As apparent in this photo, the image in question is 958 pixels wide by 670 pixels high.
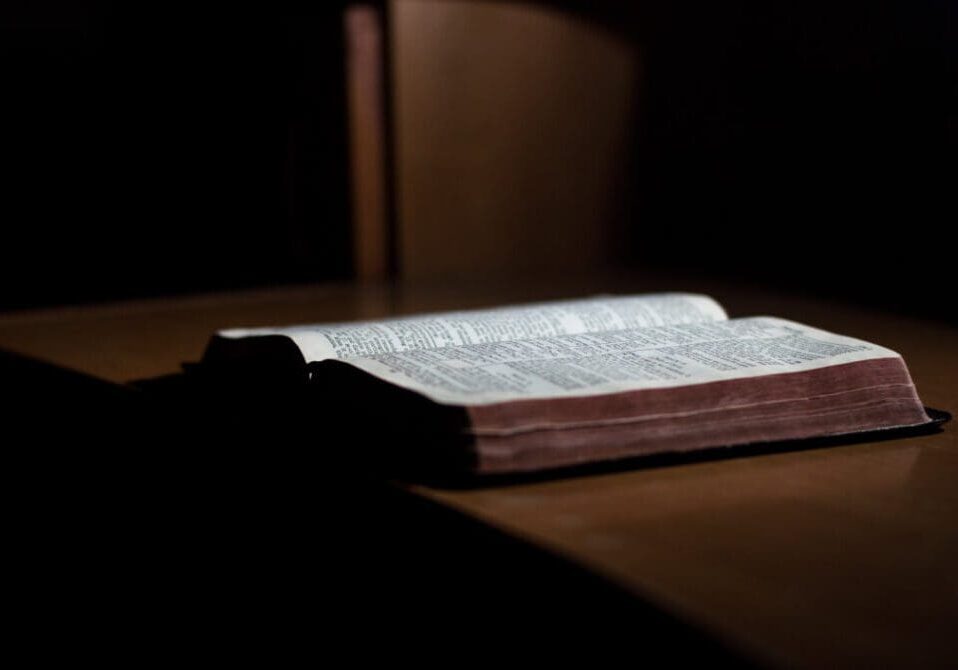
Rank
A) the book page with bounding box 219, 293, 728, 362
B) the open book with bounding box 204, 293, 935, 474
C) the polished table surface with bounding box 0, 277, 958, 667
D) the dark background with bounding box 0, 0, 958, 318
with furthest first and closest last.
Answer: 1. the dark background with bounding box 0, 0, 958, 318
2. the book page with bounding box 219, 293, 728, 362
3. the open book with bounding box 204, 293, 935, 474
4. the polished table surface with bounding box 0, 277, 958, 667

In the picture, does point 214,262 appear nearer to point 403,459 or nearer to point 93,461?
point 93,461

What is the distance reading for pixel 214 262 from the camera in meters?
1.60

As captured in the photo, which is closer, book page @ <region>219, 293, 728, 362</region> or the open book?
the open book

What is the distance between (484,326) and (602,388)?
24 centimetres

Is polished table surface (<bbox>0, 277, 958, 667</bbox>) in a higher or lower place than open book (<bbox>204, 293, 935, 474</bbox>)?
lower

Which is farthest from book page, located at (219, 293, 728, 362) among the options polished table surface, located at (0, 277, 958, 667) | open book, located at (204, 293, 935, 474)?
polished table surface, located at (0, 277, 958, 667)

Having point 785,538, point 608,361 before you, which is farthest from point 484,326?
point 785,538

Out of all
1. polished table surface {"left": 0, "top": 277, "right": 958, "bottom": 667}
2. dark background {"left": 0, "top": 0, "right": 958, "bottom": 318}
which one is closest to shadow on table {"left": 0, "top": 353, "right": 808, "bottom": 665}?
polished table surface {"left": 0, "top": 277, "right": 958, "bottom": 667}

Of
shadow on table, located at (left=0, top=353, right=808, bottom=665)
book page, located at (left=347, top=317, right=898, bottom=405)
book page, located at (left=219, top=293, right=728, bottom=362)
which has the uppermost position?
book page, located at (left=347, top=317, right=898, bottom=405)

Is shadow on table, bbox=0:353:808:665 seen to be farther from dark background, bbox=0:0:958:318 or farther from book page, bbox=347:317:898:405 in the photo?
dark background, bbox=0:0:958:318

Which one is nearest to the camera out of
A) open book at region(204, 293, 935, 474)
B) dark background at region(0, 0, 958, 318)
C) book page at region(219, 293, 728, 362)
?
open book at region(204, 293, 935, 474)

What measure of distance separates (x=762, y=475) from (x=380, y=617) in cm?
23

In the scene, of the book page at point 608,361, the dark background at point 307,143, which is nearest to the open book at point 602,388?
the book page at point 608,361

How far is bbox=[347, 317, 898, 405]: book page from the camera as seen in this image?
56 centimetres
